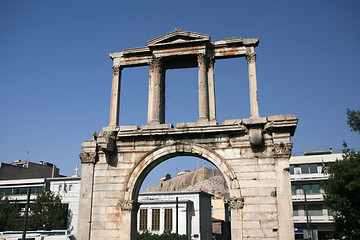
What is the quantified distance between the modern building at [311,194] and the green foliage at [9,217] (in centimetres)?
2970

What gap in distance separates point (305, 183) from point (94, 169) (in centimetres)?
2981

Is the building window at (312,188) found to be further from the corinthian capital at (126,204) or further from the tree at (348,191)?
the corinthian capital at (126,204)

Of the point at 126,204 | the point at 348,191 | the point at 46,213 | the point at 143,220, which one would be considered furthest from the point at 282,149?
the point at 46,213

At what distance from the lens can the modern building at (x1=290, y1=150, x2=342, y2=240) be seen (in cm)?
3681

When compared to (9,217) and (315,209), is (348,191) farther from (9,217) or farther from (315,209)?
(9,217)

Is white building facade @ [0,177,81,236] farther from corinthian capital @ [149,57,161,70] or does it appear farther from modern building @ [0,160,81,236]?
corinthian capital @ [149,57,161,70]

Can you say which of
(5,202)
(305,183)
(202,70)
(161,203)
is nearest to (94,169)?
(202,70)

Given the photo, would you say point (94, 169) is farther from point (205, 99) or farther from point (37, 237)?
point (37, 237)

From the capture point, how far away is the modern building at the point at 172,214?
3728 cm

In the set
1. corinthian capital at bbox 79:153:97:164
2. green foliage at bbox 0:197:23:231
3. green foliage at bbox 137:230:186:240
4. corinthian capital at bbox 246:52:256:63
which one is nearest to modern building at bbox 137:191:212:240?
green foliage at bbox 137:230:186:240

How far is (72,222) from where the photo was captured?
1474 inches

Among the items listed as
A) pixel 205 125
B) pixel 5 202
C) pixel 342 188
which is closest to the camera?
pixel 205 125

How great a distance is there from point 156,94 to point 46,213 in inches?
1005

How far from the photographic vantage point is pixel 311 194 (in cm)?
3800
